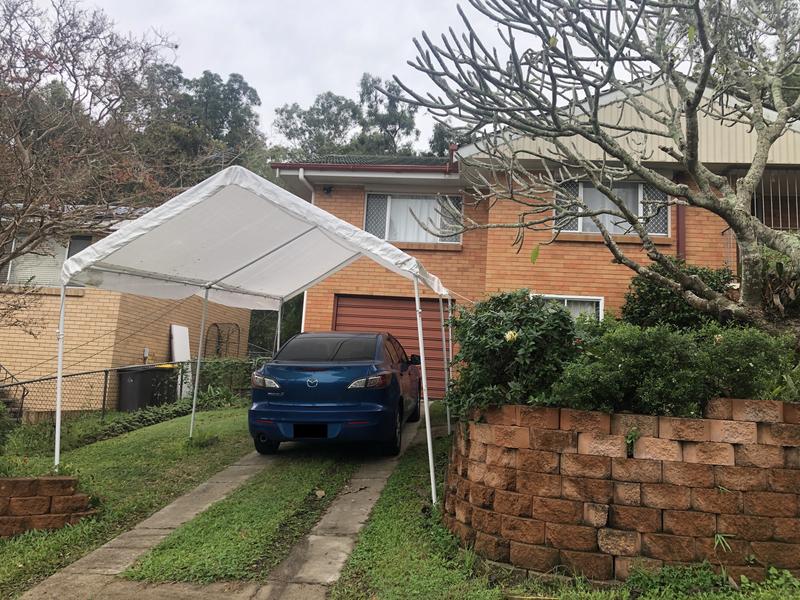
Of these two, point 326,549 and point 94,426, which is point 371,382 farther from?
point 94,426

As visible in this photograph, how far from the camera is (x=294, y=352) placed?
22.9 ft

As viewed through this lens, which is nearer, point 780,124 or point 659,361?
point 659,361

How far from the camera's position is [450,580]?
361 cm

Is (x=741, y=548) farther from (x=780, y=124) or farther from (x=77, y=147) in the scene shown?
(x=77, y=147)

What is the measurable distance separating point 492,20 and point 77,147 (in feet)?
23.9

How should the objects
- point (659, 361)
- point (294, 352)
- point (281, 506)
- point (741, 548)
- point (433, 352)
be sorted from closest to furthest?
point (741, 548) < point (659, 361) < point (281, 506) < point (294, 352) < point (433, 352)

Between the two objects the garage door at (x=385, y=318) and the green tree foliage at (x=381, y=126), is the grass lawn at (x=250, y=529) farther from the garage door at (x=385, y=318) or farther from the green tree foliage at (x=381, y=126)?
the green tree foliage at (x=381, y=126)

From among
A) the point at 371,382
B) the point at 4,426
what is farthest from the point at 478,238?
the point at 4,426

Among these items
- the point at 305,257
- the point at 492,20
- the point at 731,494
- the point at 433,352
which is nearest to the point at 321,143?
the point at 433,352

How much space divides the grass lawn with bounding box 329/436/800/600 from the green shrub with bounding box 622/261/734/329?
574cm

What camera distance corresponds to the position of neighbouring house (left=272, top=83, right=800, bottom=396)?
10.3m

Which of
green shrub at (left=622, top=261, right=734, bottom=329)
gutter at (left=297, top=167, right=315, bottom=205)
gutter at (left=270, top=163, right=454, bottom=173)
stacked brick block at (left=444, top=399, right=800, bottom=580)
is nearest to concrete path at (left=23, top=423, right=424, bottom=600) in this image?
stacked brick block at (left=444, top=399, right=800, bottom=580)

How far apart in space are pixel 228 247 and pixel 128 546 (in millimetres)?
A: 3357

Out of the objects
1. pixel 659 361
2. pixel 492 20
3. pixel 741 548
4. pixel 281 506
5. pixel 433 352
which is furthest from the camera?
pixel 433 352
